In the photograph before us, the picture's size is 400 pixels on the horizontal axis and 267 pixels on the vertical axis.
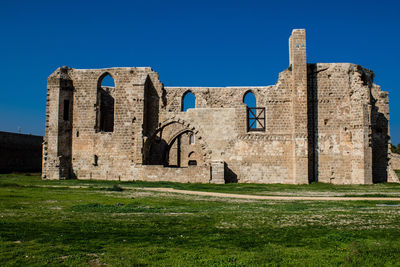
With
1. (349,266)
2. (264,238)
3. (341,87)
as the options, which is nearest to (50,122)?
(341,87)

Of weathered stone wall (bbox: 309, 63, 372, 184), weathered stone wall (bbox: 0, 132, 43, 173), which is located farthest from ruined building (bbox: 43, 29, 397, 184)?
weathered stone wall (bbox: 0, 132, 43, 173)

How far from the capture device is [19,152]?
1230 inches

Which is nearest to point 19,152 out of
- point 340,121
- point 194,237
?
point 340,121

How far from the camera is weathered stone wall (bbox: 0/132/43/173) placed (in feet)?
96.5

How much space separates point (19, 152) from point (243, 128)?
20293mm

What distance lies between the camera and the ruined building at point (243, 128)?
22.9m

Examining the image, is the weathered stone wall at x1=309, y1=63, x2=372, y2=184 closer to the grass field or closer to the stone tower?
the stone tower

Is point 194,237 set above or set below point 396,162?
below

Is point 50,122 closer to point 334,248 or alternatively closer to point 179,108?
point 179,108

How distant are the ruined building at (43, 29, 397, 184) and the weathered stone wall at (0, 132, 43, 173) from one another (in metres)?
7.09

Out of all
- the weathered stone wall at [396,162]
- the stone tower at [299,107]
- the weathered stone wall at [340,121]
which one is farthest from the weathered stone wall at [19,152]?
the weathered stone wall at [396,162]

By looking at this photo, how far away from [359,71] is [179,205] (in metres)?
17.4

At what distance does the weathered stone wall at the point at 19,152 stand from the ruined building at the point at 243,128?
23.2 feet

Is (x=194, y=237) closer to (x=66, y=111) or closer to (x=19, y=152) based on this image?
(x=66, y=111)
